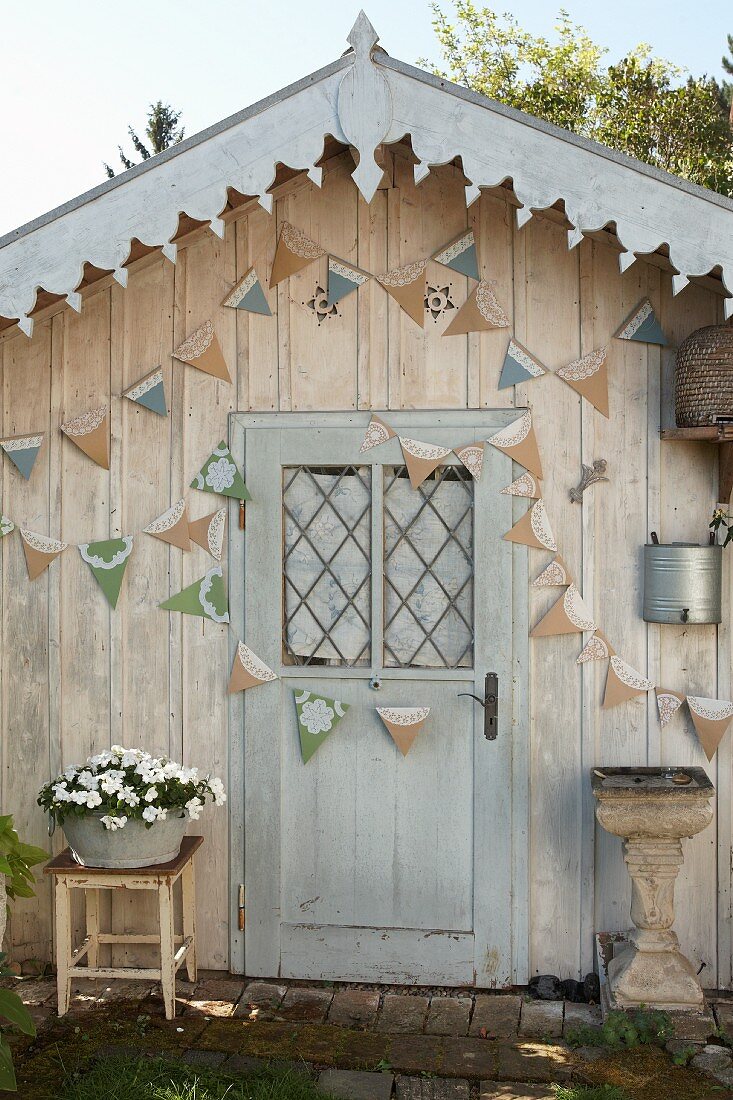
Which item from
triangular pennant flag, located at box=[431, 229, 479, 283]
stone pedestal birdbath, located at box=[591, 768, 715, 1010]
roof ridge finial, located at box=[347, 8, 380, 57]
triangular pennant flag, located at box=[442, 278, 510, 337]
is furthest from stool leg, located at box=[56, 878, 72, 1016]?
roof ridge finial, located at box=[347, 8, 380, 57]

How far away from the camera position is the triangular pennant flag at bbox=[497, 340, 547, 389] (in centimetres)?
358

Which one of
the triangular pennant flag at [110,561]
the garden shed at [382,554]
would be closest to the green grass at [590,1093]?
the garden shed at [382,554]

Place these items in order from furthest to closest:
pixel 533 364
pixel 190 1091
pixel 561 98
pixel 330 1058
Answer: pixel 561 98, pixel 533 364, pixel 330 1058, pixel 190 1091

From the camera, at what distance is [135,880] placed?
3340 millimetres

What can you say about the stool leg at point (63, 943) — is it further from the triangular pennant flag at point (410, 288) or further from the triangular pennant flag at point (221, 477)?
the triangular pennant flag at point (410, 288)

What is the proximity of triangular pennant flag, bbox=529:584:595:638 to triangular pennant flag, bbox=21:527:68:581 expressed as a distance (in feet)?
5.84

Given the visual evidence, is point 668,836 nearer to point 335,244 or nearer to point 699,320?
point 699,320

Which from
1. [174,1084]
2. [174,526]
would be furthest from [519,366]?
[174,1084]

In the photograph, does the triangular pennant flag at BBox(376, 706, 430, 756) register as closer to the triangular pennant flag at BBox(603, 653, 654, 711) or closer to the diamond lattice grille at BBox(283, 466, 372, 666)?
the diamond lattice grille at BBox(283, 466, 372, 666)

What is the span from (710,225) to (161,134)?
53.8 ft

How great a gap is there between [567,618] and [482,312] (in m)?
1.12

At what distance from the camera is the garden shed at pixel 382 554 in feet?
11.7

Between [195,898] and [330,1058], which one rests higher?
[195,898]

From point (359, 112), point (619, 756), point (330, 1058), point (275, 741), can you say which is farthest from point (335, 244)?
point (330, 1058)
